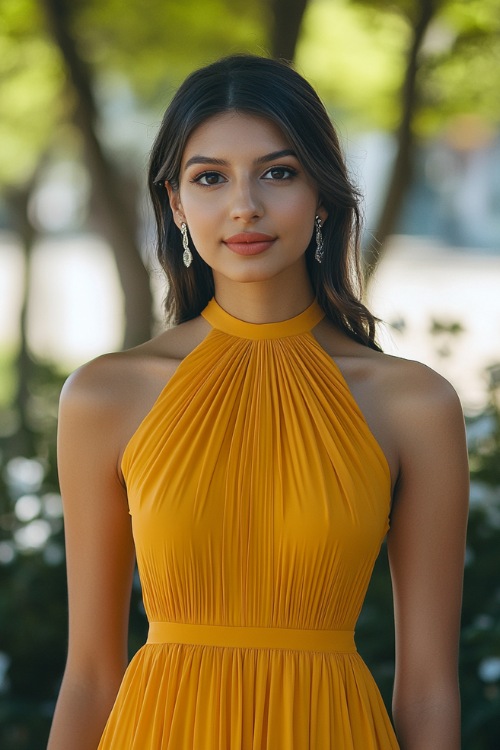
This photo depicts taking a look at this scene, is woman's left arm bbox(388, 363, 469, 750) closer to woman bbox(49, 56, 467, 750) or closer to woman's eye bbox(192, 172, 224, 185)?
woman bbox(49, 56, 467, 750)

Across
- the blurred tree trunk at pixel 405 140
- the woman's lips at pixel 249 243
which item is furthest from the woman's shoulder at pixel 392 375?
the blurred tree trunk at pixel 405 140

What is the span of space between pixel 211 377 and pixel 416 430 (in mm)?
434

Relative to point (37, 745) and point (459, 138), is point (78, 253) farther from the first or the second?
point (37, 745)

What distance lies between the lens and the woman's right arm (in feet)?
8.46

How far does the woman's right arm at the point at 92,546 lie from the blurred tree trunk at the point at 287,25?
452 cm

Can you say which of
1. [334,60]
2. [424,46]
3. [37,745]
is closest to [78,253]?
[334,60]

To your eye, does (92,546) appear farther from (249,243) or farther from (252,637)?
(249,243)

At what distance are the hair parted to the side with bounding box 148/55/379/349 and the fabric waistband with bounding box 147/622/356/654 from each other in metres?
0.65

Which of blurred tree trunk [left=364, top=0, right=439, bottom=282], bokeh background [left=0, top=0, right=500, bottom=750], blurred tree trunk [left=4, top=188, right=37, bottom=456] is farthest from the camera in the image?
blurred tree trunk [left=4, top=188, right=37, bottom=456]

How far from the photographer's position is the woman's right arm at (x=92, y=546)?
258 cm

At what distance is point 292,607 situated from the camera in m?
2.44

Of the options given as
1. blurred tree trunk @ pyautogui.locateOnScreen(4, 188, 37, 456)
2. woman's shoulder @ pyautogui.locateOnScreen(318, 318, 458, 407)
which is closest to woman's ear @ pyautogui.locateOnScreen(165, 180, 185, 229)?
Answer: woman's shoulder @ pyautogui.locateOnScreen(318, 318, 458, 407)

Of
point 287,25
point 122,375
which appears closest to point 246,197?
point 122,375

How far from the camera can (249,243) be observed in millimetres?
2506
